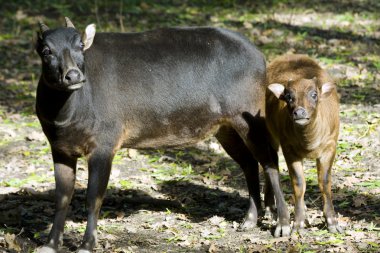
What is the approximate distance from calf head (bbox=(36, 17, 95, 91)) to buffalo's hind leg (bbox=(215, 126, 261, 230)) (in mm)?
1884

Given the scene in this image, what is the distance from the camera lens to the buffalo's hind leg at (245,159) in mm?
7941

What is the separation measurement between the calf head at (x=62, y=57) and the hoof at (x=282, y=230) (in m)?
2.36

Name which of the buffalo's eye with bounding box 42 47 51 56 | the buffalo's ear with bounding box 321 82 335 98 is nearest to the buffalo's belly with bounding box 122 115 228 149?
the buffalo's ear with bounding box 321 82 335 98

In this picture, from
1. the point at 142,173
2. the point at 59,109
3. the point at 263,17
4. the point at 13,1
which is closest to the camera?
the point at 59,109

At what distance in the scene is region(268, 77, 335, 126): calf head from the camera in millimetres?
6984

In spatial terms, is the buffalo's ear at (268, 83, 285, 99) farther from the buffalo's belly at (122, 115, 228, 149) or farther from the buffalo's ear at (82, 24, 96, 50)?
the buffalo's ear at (82, 24, 96, 50)

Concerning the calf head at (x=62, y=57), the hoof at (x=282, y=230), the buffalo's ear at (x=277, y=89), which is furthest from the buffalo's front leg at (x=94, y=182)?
the hoof at (x=282, y=230)

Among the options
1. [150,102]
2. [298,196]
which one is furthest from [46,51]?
[298,196]

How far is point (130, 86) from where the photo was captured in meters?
7.33

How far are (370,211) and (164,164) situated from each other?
2.92 meters

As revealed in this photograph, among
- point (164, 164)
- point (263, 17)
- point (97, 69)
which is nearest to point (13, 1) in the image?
point (263, 17)

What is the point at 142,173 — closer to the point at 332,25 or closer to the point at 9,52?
the point at 9,52

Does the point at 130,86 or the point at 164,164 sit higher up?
the point at 130,86

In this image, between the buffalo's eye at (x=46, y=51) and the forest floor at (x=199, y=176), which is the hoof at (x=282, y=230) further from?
the buffalo's eye at (x=46, y=51)
